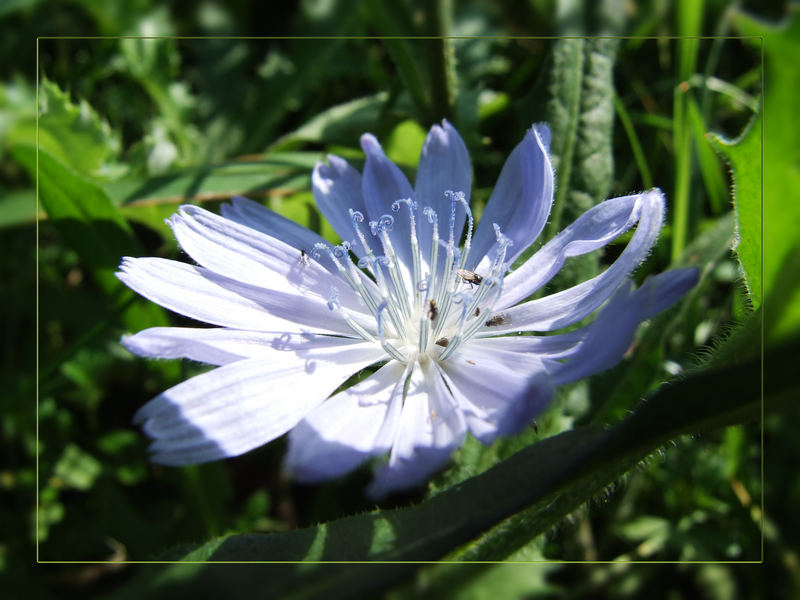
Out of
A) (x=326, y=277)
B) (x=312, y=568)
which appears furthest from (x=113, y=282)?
(x=312, y=568)

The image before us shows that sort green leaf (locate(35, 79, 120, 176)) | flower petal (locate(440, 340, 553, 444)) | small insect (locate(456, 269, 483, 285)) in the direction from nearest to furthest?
flower petal (locate(440, 340, 553, 444))
small insect (locate(456, 269, 483, 285))
green leaf (locate(35, 79, 120, 176))

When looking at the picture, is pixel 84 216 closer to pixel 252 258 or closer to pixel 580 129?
pixel 252 258

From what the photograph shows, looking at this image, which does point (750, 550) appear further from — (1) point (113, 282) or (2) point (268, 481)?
(1) point (113, 282)

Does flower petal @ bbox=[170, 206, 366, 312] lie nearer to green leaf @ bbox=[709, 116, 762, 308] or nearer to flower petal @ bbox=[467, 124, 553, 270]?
flower petal @ bbox=[467, 124, 553, 270]

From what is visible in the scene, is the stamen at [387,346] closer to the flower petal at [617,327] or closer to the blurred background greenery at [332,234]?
the blurred background greenery at [332,234]

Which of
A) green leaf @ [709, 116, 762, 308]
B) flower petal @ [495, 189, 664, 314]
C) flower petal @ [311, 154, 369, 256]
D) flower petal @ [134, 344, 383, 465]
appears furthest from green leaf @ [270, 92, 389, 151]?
green leaf @ [709, 116, 762, 308]

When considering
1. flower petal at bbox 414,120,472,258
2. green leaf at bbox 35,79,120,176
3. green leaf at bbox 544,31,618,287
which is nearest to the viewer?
flower petal at bbox 414,120,472,258
